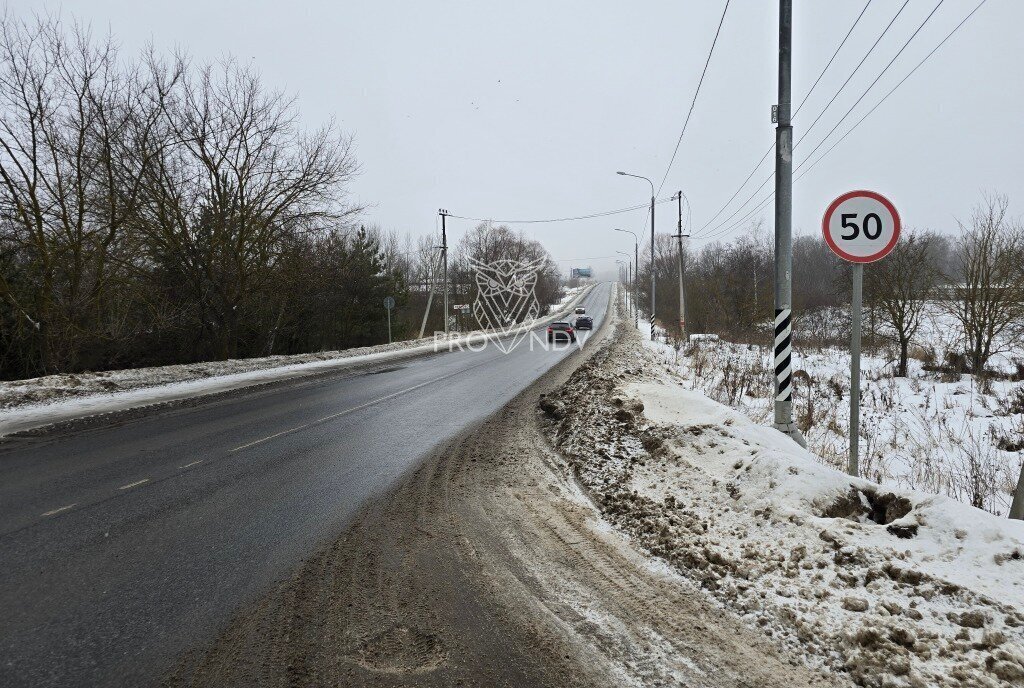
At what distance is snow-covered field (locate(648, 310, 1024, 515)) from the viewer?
24.1 feet

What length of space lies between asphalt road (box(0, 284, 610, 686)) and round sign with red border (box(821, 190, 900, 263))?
566cm

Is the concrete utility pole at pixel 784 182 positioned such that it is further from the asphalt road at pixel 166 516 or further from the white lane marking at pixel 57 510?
the white lane marking at pixel 57 510

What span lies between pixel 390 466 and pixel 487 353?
59.3ft

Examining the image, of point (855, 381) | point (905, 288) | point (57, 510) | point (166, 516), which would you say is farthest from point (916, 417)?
point (57, 510)

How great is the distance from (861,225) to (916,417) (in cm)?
975

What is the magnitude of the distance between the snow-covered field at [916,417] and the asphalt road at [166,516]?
21.1 feet

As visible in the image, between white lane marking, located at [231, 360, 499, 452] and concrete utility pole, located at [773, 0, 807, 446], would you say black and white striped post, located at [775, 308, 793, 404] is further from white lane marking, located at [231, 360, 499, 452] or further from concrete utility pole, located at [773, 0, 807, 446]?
white lane marking, located at [231, 360, 499, 452]

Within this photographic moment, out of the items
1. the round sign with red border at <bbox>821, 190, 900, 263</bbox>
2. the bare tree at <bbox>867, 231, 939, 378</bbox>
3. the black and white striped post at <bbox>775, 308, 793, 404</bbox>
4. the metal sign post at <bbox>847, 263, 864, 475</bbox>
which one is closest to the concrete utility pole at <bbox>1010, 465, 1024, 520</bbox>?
the metal sign post at <bbox>847, 263, 864, 475</bbox>

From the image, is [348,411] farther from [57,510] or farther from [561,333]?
[561,333]

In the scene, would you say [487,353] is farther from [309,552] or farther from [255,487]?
[309,552]

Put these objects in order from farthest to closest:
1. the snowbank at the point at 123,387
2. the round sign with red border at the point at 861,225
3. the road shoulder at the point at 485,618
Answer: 1. the snowbank at the point at 123,387
2. the round sign with red border at the point at 861,225
3. the road shoulder at the point at 485,618

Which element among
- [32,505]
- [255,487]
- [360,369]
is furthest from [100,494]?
[360,369]

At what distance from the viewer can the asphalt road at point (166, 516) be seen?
3127 mm

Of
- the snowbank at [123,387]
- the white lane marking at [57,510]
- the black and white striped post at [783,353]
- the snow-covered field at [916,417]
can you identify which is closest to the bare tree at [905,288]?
the snow-covered field at [916,417]
